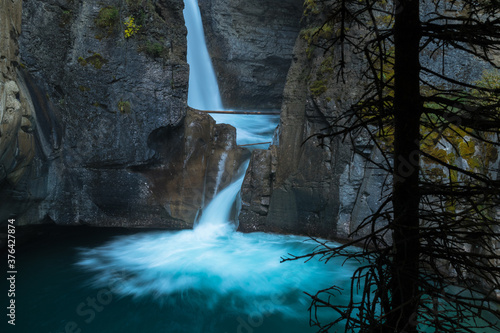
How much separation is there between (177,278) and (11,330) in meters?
3.00

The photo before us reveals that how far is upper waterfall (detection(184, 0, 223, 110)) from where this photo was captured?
16.1 m

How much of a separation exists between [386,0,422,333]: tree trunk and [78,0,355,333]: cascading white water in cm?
458

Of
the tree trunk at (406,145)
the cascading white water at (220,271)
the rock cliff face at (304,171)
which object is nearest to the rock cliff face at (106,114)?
the cascading white water at (220,271)

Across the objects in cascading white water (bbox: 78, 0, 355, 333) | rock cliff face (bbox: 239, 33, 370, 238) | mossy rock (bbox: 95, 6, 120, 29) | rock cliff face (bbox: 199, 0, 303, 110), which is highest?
rock cliff face (bbox: 199, 0, 303, 110)

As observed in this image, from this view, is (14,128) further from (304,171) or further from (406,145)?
(406,145)

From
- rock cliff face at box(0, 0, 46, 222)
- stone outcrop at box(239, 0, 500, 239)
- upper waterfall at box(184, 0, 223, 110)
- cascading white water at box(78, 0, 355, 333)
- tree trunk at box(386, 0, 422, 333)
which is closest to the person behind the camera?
tree trunk at box(386, 0, 422, 333)

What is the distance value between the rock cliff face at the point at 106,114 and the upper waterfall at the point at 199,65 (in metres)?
6.15

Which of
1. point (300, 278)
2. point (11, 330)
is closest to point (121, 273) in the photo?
point (11, 330)

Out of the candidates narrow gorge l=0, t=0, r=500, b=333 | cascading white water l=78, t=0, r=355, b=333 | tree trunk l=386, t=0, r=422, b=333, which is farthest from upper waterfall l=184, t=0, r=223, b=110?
tree trunk l=386, t=0, r=422, b=333

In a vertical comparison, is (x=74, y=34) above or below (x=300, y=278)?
above

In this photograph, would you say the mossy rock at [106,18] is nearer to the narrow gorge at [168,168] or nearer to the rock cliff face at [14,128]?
the narrow gorge at [168,168]

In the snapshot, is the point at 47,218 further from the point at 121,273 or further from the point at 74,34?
the point at 74,34

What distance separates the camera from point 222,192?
10.8 meters

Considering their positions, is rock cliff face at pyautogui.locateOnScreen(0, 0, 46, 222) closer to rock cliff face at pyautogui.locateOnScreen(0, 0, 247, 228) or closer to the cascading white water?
rock cliff face at pyautogui.locateOnScreen(0, 0, 247, 228)
